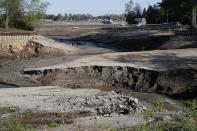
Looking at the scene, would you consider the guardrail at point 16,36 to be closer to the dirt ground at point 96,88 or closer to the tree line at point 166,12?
the dirt ground at point 96,88

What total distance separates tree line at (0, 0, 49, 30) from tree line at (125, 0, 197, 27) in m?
18.2

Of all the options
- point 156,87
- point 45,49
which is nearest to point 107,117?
point 156,87

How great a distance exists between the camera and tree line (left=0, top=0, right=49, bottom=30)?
3871cm

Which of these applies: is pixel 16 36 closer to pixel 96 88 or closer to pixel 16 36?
pixel 16 36

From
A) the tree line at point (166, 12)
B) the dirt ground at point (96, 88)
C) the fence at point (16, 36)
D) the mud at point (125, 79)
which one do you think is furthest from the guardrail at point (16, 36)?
the tree line at point (166, 12)

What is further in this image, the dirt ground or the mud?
the mud

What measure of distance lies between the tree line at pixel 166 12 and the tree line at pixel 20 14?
18.2m

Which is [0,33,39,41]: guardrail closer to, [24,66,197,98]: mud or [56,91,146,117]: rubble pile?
[24,66,197,98]: mud

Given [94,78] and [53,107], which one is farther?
[94,78]

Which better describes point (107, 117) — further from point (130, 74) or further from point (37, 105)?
point (130, 74)

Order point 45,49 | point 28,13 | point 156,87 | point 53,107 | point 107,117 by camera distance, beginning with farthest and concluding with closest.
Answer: point 28,13 < point 45,49 < point 156,87 < point 53,107 < point 107,117

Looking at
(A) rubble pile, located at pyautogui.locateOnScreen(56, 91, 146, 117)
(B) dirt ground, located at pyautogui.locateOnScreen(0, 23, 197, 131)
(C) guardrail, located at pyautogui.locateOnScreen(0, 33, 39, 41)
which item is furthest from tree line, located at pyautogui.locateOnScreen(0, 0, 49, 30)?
(A) rubble pile, located at pyautogui.locateOnScreen(56, 91, 146, 117)

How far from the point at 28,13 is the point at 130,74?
2351 centimetres

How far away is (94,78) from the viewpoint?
20281 millimetres
